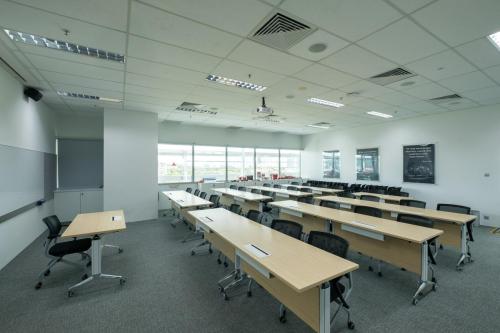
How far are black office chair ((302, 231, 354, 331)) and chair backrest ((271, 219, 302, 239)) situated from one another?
293mm

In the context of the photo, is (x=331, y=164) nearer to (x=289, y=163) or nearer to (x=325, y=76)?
(x=289, y=163)

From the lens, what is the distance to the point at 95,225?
3422 millimetres

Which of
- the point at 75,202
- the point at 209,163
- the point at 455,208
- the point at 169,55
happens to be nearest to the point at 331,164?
the point at 209,163

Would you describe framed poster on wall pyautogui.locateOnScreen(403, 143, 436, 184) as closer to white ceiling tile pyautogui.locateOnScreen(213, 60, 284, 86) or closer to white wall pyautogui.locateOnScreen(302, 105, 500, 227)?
white wall pyautogui.locateOnScreen(302, 105, 500, 227)

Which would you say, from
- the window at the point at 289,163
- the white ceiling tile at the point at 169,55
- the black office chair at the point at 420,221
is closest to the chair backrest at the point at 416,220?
the black office chair at the point at 420,221

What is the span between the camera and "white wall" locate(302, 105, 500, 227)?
6.04 m

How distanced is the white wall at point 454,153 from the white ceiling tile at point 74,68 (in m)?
8.77

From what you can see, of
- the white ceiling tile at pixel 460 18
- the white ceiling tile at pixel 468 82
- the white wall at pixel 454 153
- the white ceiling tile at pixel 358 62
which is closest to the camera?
the white ceiling tile at pixel 460 18

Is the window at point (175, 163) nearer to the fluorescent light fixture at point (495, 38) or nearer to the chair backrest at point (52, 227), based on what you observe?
the chair backrest at point (52, 227)

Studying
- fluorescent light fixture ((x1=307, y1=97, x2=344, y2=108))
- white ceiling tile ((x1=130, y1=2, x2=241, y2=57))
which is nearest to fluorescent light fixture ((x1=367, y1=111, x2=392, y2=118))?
fluorescent light fixture ((x1=307, y1=97, x2=344, y2=108))

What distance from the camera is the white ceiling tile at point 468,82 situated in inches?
160

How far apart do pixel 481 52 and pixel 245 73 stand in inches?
138

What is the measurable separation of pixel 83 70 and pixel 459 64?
6.23 m

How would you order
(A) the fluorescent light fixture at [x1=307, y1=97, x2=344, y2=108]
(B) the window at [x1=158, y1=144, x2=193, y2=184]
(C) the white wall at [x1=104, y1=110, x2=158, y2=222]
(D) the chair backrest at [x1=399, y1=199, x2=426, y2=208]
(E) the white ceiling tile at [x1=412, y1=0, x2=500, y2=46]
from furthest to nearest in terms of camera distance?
(B) the window at [x1=158, y1=144, x2=193, y2=184] → (C) the white wall at [x1=104, y1=110, x2=158, y2=222] → (A) the fluorescent light fixture at [x1=307, y1=97, x2=344, y2=108] → (D) the chair backrest at [x1=399, y1=199, x2=426, y2=208] → (E) the white ceiling tile at [x1=412, y1=0, x2=500, y2=46]
